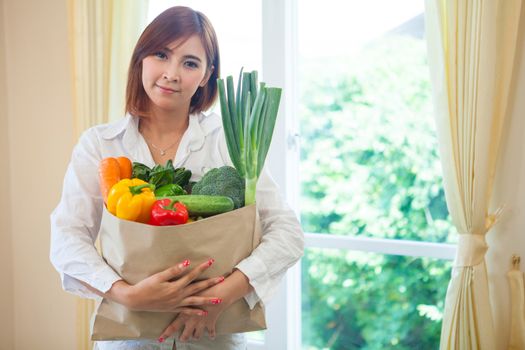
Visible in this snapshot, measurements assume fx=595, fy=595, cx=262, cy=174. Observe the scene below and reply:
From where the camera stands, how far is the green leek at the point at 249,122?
1.34m

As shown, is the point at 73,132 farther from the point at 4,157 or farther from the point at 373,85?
the point at 373,85

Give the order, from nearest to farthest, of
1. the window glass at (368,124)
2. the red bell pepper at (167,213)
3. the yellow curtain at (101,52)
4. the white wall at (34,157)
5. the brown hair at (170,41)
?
the red bell pepper at (167,213)
the brown hair at (170,41)
the window glass at (368,124)
the yellow curtain at (101,52)
the white wall at (34,157)

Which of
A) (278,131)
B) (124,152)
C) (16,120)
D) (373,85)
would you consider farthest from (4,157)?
(373,85)

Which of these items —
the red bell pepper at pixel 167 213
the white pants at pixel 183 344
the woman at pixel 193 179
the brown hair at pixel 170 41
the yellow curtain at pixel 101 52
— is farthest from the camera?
the yellow curtain at pixel 101 52

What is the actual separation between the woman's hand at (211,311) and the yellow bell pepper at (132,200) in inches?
9.0

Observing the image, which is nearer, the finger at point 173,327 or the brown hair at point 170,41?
the finger at point 173,327

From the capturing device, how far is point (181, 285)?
4.07ft

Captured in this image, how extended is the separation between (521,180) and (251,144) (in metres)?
1.07

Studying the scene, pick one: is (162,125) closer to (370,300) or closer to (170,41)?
(170,41)

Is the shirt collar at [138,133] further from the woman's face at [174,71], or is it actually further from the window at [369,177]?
the window at [369,177]

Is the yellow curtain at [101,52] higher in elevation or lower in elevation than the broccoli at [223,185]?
higher

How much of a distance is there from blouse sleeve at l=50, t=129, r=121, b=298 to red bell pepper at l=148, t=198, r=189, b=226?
196 mm

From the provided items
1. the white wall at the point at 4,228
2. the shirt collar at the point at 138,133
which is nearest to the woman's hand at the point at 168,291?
the shirt collar at the point at 138,133

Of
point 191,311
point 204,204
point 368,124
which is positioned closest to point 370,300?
point 368,124
